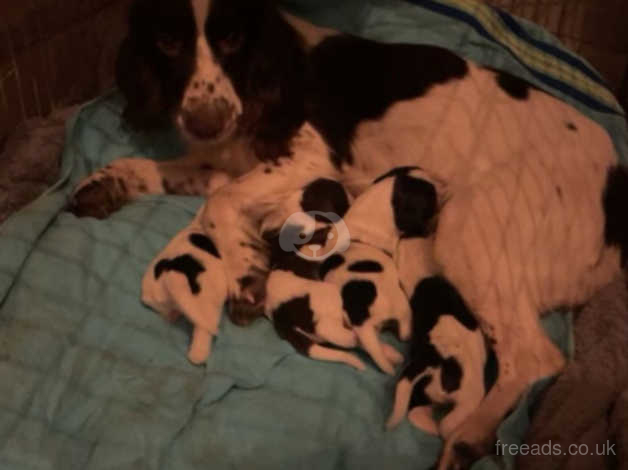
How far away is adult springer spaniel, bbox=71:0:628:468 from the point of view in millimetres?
1874

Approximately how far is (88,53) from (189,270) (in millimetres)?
1159

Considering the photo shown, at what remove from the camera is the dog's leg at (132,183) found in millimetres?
2199

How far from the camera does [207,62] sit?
1.95m

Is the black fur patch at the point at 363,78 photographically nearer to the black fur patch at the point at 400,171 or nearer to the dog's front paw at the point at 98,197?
the black fur patch at the point at 400,171

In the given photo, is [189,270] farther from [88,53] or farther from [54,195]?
[88,53]

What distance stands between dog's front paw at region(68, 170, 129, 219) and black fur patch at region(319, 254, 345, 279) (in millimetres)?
729

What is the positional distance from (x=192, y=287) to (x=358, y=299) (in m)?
0.41

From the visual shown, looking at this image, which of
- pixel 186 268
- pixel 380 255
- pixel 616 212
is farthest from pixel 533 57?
pixel 186 268

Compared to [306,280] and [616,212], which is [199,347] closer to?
[306,280]

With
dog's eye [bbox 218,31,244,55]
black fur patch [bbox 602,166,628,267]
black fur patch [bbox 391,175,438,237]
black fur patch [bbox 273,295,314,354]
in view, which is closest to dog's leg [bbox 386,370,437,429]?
black fur patch [bbox 273,295,314,354]

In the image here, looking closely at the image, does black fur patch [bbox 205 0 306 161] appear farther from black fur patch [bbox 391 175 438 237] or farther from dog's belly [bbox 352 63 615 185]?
black fur patch [bbox 391 175 438 237]

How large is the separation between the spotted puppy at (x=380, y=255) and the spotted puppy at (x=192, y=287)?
11.2 inches

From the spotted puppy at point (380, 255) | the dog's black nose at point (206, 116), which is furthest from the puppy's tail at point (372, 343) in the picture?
→ the dog's black nose at point (206, 116)

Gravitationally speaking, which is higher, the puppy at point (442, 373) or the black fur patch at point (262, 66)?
the black fur patch at point (262, 66)
